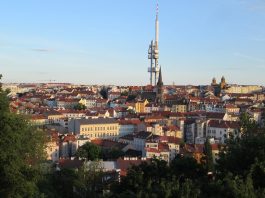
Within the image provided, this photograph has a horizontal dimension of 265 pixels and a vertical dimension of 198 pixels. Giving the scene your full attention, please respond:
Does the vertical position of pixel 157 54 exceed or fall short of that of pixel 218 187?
it exceeds it

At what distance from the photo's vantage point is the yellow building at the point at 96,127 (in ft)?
168

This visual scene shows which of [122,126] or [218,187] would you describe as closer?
[218,187]

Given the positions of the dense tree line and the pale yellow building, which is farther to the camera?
the pale yellow building

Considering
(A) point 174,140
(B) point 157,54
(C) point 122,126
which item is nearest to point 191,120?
(C) point 122,126

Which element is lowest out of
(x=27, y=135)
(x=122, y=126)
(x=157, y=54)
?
(x=122, y=126)

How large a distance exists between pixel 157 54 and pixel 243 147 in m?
92.3

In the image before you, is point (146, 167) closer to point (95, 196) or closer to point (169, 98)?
point (95, 196)

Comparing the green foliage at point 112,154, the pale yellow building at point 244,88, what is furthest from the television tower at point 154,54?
the green foliage at point 112,154

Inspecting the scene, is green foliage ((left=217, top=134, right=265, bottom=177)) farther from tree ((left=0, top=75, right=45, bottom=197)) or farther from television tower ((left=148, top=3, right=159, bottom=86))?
television tower ((left=148, top=3, right=159, bottom=86))

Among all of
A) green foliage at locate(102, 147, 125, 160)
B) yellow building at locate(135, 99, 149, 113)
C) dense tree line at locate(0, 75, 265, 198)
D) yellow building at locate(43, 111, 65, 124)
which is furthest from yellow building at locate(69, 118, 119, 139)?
dense tree line at locate(0, 75, 265, 198)

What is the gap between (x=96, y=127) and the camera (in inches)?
2063

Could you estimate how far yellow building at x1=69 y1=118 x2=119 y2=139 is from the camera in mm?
51344

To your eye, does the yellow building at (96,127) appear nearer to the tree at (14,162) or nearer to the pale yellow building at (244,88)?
the tree at (14,162)

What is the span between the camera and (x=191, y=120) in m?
56.3
